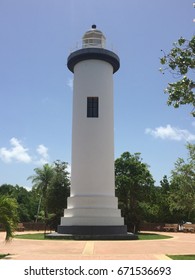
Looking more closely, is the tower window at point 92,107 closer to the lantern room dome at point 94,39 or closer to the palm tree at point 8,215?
the lantern room dome at point 94,39

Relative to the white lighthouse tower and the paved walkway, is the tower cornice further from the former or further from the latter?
the paved walkway

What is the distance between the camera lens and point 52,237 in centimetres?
2212

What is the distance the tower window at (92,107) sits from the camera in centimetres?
2606

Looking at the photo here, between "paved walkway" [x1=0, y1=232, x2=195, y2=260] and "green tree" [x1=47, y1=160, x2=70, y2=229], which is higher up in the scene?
"green tree" [x1=47, y1=160, x2=70, y2=229]

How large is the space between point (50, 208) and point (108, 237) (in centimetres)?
1263

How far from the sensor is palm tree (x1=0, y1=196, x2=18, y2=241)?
41.8 feet

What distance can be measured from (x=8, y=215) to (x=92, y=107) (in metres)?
14.6

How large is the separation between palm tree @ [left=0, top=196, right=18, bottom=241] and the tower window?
45.4ft

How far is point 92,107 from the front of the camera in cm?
2631

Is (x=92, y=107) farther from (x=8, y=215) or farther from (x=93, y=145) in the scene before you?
(x=8, y=215)

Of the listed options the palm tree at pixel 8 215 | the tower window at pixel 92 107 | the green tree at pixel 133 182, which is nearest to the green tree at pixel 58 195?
the green tree at pixel 133 182

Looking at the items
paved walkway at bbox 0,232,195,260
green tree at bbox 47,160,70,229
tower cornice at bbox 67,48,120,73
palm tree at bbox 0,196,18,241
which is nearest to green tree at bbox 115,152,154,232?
green tree at bbox 47,160,70,229

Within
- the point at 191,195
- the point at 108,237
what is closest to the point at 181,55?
the point at 108,237

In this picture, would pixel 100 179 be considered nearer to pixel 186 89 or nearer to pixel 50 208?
pixel 50 208
